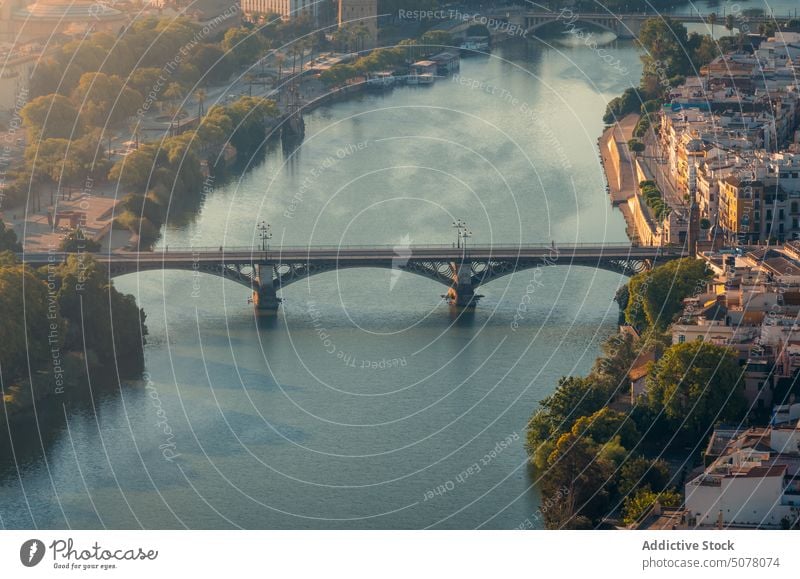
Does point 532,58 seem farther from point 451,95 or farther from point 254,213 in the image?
point 254,213

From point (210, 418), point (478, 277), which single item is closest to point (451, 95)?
point (478, 277)

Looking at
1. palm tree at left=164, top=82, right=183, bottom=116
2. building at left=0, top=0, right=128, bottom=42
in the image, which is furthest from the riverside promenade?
building at left=0, top=0, right=128, bottom=42

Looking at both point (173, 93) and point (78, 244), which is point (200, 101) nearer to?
point (173, 93)

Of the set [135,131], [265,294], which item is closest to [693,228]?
[265,294]

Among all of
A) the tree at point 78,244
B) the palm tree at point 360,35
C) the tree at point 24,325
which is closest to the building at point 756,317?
the tree at point 24,325

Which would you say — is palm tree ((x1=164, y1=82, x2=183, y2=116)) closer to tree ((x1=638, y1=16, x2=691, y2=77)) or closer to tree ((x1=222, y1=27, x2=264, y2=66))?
tree ((x1=222, y1=27, x2=264, y2=66))

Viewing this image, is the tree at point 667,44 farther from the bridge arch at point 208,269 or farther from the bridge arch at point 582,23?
the bridge arch at point 208,269
